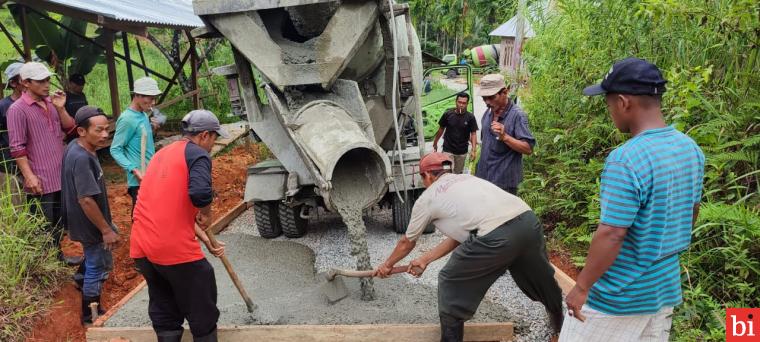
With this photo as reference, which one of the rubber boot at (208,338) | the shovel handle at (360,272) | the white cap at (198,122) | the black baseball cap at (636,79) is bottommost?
the rubber boot at (208,338)

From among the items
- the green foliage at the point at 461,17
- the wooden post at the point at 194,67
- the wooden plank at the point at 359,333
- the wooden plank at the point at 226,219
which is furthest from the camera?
the green foliage at the point at 461,17

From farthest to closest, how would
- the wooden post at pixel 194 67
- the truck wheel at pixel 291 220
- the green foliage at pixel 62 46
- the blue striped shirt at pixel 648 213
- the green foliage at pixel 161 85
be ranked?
the green foliage at pixel 161 85, the wooden post at pixel 194 67, the green foliage at pixel 62 46, the truck wheel at pixel 291 220, the blue striped shirt at pixel 648 213

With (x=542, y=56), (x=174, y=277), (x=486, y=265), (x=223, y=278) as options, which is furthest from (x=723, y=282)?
(x=542, y=56)

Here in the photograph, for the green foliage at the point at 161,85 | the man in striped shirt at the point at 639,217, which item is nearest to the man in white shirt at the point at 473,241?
the man in striped shirt at the point at 639,217

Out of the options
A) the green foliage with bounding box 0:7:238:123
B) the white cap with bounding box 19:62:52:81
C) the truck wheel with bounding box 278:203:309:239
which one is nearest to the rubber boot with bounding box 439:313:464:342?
the truck wheel with bounding box 278:203:309:239

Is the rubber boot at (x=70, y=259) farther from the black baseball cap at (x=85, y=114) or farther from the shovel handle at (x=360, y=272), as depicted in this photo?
the shovel handle at (x=360, y=272)

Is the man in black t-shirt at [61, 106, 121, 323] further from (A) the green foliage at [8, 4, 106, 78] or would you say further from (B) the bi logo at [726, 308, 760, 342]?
(A) the green foliage at [8, 4, 106, 78]

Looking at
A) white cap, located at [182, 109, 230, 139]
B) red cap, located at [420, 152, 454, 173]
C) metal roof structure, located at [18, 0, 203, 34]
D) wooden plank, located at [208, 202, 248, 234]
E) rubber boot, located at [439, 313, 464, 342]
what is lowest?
wooden plank, located at [208, 202, 248, 234]

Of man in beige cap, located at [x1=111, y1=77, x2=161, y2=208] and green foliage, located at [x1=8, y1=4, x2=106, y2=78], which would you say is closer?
man in beige cap, located at [x1=111, y1=77, x2=161, y2=208]

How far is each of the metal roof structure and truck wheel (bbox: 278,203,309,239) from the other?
9.87 ft

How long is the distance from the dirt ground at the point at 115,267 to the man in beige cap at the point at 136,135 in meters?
0.81

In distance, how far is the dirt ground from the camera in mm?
3535

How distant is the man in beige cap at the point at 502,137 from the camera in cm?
397

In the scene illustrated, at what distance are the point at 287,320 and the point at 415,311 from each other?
88cm
